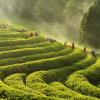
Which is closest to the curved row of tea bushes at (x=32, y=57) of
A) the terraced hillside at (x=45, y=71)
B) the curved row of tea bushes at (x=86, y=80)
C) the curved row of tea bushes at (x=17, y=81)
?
the terraced hillside at (x=45, y=71)

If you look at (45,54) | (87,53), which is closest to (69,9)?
(87,53)

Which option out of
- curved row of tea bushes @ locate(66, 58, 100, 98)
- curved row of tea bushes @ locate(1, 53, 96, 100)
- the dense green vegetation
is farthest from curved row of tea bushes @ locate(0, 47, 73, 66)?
the dense green vegetation

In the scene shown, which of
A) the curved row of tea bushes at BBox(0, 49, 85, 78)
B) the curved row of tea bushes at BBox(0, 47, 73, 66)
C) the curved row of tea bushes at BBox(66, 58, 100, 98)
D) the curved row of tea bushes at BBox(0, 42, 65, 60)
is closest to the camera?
the curved row of tea bushes at BBox(66, 58, 100, 98)

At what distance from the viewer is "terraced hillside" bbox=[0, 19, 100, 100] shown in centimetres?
3515

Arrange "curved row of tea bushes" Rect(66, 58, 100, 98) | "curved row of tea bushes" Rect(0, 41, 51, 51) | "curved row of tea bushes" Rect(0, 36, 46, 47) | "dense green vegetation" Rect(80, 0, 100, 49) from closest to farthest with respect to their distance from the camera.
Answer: "curved row of tea bushes" Rect(66, 58, 100, 98) < "curved row of tea bushes" Rect(0, 41, 51, 51) < "curved row of tea bushes" Rect(0, 36, 46, 47) < "dense green vegetation" Rect(80, 0, 100, 49)

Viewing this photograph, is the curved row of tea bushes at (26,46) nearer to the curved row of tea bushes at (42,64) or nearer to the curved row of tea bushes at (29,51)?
the curved row of tea bushes at (29,51)

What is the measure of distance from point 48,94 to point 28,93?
3.77 m

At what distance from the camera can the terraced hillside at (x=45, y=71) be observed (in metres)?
35.2

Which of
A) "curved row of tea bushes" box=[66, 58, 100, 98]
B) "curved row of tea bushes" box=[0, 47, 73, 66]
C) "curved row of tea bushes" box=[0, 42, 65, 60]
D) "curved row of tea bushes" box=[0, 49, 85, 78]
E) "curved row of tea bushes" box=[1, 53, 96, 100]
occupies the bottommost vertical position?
"curved row of tea bushes" box=[66, 58, 100, 98]

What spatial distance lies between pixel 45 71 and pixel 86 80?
17.2ft

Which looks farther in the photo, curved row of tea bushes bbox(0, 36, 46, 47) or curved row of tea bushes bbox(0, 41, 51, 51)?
curved row of tea bushes bbox(0, 36, 46, 47)

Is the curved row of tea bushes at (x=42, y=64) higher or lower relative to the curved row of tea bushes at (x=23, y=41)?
lower

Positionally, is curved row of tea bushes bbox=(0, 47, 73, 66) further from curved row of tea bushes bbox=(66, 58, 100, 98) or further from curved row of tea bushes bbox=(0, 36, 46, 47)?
curved row of tea bushes bbox=(0, 36, 46, 47)

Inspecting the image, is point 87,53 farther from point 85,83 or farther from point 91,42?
point 85,83
